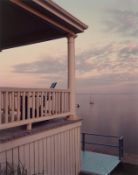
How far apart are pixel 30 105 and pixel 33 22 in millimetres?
1938

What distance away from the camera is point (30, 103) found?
4.49 m

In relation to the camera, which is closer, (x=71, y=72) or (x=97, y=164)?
(x=71, y=72)

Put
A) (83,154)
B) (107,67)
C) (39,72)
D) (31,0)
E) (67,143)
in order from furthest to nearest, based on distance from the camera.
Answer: (107,67) → (39,72) → (83,154) → (67,143) → (31,0)

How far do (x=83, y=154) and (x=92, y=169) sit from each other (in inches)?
54.6

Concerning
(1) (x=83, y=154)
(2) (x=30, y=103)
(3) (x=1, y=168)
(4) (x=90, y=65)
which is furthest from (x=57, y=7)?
(4) (x=90, y=65)

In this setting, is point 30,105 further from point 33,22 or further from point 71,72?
point 33,22

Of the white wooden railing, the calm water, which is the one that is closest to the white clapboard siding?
the white wooden railing

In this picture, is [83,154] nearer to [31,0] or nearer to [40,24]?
[40,24]

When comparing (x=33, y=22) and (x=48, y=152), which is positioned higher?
(x=33, y=22)

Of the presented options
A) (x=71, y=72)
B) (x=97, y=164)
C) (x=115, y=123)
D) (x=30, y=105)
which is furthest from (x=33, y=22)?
(x=115, y=123)

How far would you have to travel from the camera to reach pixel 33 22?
532 centimetres

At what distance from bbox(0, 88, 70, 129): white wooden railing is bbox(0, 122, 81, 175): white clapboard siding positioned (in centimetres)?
32

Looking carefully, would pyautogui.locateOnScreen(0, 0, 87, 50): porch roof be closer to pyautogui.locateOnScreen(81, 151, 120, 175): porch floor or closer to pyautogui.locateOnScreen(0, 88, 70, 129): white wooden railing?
pyautogui.locateOnScreen(0, 88, 70, 129): white wooden railing


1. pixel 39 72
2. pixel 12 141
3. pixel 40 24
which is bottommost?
pixel 12 141
